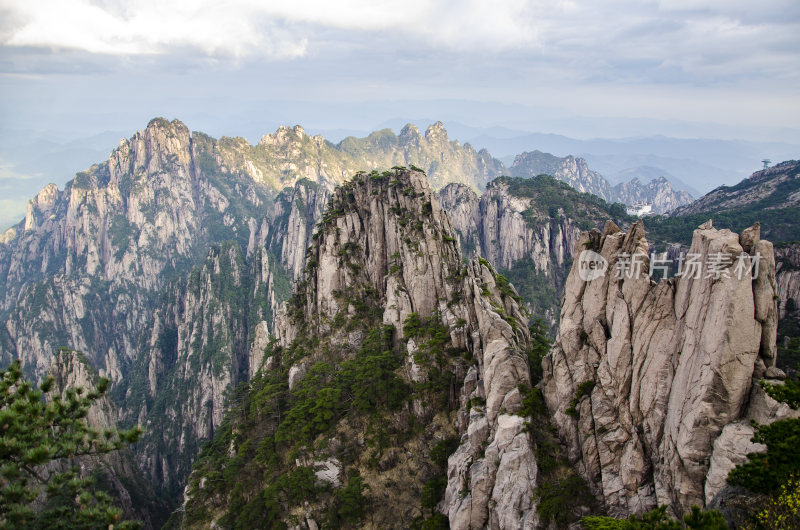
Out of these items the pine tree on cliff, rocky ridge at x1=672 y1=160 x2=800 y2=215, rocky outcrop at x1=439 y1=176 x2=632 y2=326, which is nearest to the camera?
the pine tree on cliff

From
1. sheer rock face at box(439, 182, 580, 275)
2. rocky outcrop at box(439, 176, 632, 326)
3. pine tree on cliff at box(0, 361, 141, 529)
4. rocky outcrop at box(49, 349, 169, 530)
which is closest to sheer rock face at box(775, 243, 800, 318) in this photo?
rocky outcrop at box(439, 176, 632, 326)

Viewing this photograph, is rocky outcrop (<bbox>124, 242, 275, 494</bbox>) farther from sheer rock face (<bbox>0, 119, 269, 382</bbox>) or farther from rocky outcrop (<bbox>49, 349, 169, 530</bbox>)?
sheer rock face (<bbox>0, 119, 269, 382</bbox>)

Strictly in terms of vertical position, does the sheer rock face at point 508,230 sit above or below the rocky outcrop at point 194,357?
above

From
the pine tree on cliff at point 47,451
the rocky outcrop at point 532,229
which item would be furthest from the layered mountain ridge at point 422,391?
the pine tree on cliff at point 47,451

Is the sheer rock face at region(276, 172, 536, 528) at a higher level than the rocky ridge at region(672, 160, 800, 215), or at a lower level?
lower

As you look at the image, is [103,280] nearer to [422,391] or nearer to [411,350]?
[411,350]

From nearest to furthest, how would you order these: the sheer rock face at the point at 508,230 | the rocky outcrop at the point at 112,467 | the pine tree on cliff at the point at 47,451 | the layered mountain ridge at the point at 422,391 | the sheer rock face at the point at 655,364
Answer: the pine tree on cliff at the point at 47,451 → the sheer rock face at the point at 655,364 → the layered mountain ridge at the point at 422,391 → the rocky outcrop at the point at 112,467 → the sheer rock face at the point at 508,230

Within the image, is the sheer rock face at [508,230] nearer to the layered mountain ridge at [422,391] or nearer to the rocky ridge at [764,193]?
the layered mountain ridge at [422,391]
